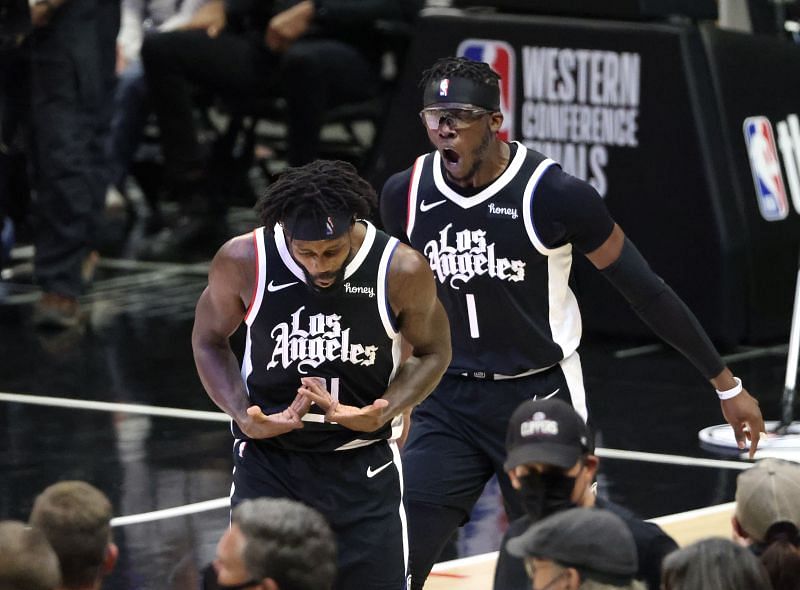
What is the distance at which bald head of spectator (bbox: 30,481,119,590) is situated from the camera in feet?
15.0

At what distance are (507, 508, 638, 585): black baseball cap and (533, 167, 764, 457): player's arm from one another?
210cm

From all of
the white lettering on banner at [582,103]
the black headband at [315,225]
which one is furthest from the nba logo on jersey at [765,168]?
the black headband at [315,225]

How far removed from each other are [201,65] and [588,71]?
11.3 feet

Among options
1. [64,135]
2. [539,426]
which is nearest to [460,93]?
[539,426]

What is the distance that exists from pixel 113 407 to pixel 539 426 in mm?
5147

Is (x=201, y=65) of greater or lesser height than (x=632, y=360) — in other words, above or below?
above

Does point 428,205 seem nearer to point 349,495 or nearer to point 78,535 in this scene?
point 349,495

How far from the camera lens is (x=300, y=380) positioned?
18.6 ft

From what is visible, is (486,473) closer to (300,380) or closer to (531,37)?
(300,380)

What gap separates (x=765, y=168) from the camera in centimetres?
1104

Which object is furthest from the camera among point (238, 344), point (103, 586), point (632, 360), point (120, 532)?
point (632, 360)

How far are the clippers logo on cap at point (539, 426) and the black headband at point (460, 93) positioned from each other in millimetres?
1629

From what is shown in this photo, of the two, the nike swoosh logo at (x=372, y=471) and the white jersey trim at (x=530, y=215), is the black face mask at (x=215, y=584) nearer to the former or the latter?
the nike swoosh logo at (x=372, y=471)

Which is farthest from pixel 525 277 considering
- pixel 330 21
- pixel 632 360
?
pixel 330 21
